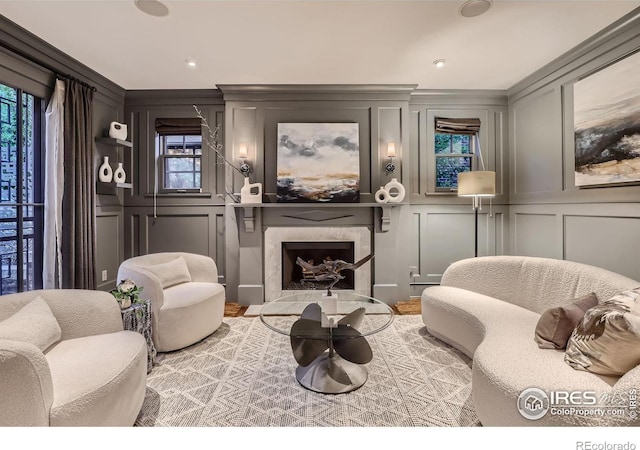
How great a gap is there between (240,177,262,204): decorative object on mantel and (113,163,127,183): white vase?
1444mm

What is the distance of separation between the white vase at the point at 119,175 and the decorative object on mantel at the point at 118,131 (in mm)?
331

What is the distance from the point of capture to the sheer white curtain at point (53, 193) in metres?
2.90

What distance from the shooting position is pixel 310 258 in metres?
4.02

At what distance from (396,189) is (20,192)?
3.78 m

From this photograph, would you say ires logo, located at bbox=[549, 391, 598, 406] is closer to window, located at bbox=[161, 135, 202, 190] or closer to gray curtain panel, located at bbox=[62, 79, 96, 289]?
gray curtain panel, located at bbox=[62, 79, 96, 289]

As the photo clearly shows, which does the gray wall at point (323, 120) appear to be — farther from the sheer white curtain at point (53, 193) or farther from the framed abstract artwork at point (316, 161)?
the sheer white curtain at point (53, 193)

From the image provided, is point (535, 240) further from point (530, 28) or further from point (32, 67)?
point (32, 67)

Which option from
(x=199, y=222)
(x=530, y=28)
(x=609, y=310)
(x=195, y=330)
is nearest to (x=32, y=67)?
(x=199, y=222)

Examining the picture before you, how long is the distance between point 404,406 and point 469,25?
2876mm

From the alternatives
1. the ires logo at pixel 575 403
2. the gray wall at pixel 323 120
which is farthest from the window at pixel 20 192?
the ires logo at pixel 575 403

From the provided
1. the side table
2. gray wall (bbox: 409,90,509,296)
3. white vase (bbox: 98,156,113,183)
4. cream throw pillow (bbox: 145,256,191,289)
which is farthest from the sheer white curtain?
gray wall (bbox: 409,90,509,296)

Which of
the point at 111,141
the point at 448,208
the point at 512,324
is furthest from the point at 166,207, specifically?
the point at 512,324

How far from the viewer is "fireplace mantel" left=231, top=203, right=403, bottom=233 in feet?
12.2

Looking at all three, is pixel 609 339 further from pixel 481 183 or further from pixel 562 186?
pixel 562 186
